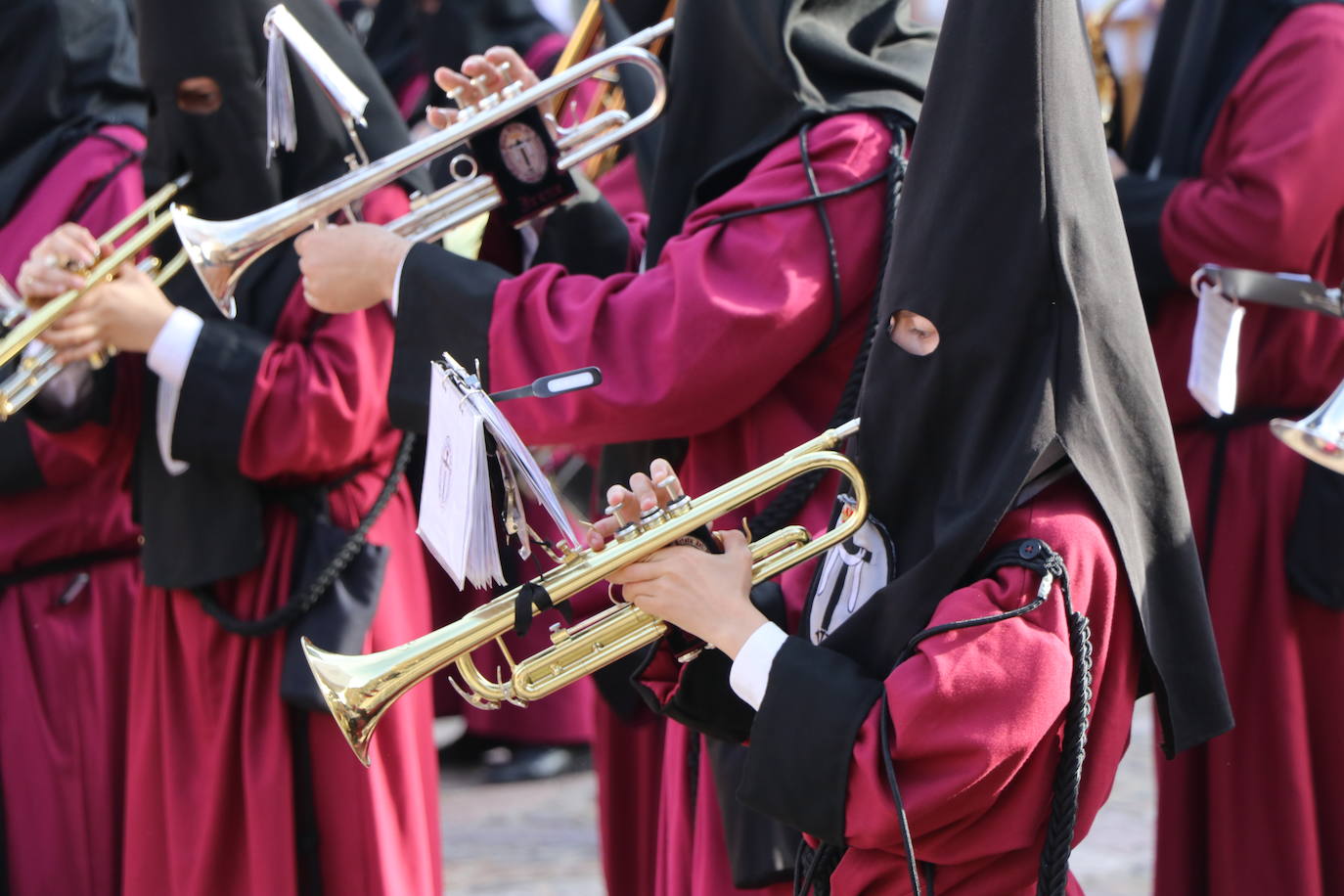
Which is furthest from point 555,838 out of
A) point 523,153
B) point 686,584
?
point 686,584

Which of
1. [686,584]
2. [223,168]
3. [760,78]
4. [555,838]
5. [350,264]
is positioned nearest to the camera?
[686,584]

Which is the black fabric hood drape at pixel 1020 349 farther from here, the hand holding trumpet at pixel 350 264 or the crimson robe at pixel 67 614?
the crimson robe at pixel 67 614

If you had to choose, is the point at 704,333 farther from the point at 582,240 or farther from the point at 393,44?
the point at 393,44

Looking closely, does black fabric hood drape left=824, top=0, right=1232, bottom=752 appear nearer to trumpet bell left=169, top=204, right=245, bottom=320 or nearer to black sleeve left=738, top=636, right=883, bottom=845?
black sleeve left=738, top=636, right=883, bottom=845

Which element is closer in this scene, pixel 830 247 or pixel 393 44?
pixel 830 247

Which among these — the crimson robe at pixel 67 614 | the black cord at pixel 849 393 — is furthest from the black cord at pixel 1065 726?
the crimson robe at pixel 67 614

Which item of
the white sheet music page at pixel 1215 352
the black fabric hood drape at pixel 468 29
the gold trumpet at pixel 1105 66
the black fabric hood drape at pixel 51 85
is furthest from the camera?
the black fabric hood drape at pixel 468 29

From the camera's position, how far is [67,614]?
413cm

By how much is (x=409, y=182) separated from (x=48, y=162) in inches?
42.8

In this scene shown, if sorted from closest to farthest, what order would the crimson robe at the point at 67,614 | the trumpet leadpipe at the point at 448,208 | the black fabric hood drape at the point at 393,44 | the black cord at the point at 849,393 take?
the black cord at the point at 849,393 < the trumpet leadpipe at the point at 448,208 < the crimson robe at the point at 67,614 < the black fabric hood drape at the point at 393,44

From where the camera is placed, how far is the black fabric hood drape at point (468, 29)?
19.0 ft

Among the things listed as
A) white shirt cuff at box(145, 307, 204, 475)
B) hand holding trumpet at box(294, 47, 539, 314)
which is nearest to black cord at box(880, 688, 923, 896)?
hand holding trumpet at box(294, 47, 539, 314)

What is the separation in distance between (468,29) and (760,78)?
9.77 ft

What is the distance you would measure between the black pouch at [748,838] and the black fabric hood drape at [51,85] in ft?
8.22
